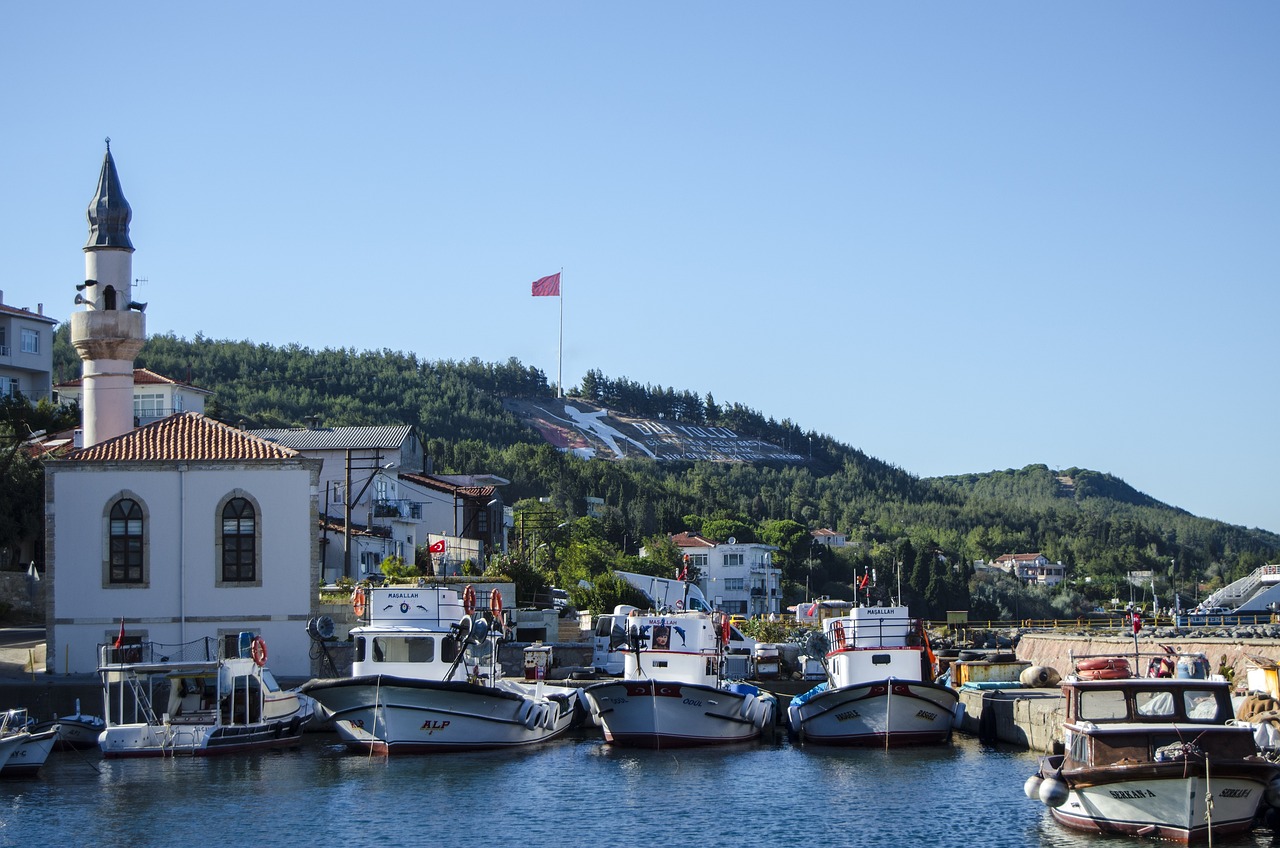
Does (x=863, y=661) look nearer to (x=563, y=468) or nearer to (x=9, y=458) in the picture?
(x=9, y=458)

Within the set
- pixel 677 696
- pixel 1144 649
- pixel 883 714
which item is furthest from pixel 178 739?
pixel 1144 649

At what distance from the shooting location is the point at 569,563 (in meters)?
85.8

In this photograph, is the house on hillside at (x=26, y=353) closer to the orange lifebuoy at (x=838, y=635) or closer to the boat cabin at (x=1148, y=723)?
the orange lifebuoy at (x=838, y=635)

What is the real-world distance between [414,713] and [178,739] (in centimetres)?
572

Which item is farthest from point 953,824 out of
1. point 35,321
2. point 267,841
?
point 35,321

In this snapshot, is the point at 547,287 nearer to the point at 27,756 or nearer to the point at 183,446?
the point at 183,446

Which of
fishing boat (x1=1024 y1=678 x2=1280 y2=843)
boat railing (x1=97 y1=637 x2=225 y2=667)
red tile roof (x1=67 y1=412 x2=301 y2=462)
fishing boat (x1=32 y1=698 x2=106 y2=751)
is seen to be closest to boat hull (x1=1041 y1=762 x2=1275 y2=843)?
fishing boat (x1=1024 y1=678 x2=1280 y2=843)

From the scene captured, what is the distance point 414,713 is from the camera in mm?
37594

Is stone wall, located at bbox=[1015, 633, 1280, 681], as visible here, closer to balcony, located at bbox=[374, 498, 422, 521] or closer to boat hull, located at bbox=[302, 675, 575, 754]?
boat hull, located at bbox=[302, 675, 575, 754]

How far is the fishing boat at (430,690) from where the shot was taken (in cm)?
3756

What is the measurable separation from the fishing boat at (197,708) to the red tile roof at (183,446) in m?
7.78

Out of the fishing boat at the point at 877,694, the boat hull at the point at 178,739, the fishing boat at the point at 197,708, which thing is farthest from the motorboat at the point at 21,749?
the fishing boat at the point at 877,694

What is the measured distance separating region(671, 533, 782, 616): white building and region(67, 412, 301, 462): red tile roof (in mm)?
86834

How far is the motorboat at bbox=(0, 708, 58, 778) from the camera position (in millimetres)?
33906
